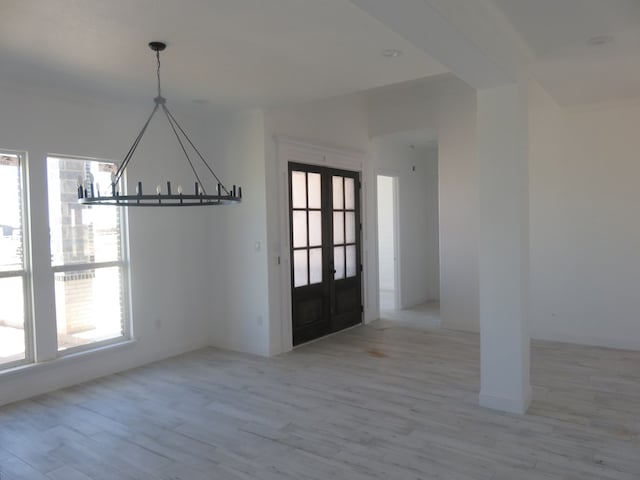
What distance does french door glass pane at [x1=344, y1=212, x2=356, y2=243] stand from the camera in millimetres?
6613

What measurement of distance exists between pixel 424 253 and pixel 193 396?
5.61 meters

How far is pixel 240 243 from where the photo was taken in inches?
220

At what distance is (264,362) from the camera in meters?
5.19

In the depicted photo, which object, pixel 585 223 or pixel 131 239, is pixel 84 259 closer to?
pixel 131 239

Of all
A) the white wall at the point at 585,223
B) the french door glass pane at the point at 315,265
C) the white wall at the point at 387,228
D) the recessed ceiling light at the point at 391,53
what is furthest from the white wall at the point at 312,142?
the white wall at the point at 585,223

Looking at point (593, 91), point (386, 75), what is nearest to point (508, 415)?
point (386, 75)

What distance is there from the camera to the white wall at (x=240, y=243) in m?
5.38

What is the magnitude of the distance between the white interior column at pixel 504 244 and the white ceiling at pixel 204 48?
2.29ft

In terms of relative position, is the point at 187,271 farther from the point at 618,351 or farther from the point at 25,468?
the point at 618,351

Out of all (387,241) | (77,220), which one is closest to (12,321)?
(77,220)

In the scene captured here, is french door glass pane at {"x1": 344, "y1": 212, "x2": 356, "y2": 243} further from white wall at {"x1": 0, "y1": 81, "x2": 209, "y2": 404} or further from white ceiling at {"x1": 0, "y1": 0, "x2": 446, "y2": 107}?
white ceiling at {"x1": 0, "y1": 0, "x2": 446, "y2": 107}

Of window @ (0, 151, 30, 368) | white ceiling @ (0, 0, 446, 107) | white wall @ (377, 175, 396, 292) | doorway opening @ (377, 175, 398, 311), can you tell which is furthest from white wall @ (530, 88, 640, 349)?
window @ (0, 151, 30, 368)

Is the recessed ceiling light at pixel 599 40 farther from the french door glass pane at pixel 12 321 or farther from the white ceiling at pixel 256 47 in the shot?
the french door glass pane at pixel 12 321

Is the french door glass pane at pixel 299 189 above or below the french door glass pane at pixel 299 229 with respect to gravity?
above
